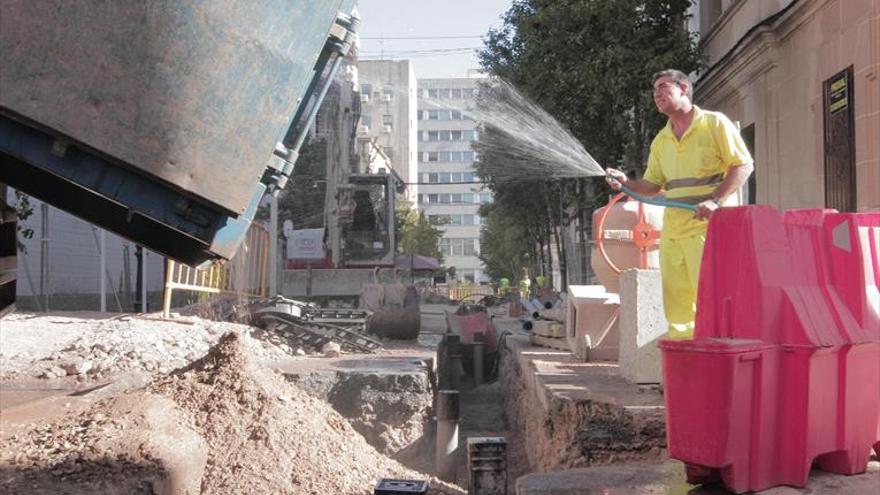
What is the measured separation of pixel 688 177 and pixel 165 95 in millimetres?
2794

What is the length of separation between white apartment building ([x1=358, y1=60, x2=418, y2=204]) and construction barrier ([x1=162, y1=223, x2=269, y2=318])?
190 ft

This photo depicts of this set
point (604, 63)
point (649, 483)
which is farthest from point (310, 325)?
point (649, 483)

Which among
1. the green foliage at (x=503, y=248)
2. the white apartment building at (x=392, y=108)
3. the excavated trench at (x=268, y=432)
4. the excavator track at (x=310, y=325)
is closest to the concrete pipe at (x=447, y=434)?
the excavated trench at (x=268, y=432)

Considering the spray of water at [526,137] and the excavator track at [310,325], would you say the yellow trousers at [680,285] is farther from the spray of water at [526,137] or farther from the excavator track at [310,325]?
the excavator track at [310,325]

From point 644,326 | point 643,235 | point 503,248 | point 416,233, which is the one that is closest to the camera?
point 644,326

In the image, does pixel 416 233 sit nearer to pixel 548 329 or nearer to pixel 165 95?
pixel 548 329

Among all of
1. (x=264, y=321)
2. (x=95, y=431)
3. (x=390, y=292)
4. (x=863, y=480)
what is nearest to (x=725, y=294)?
(x=863, y=480)

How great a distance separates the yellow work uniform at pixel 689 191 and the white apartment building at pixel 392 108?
6671 centimetres

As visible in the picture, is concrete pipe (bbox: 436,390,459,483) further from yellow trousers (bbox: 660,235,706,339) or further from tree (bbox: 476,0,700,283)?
tree (bbox: 476,0,700,283)

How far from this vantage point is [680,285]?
4.70 metres

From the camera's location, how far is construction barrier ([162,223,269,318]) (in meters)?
10.7

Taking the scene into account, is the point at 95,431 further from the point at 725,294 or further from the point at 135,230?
the point at 725,294

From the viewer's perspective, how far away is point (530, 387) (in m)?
7.51

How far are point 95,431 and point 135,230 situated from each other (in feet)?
4.01
